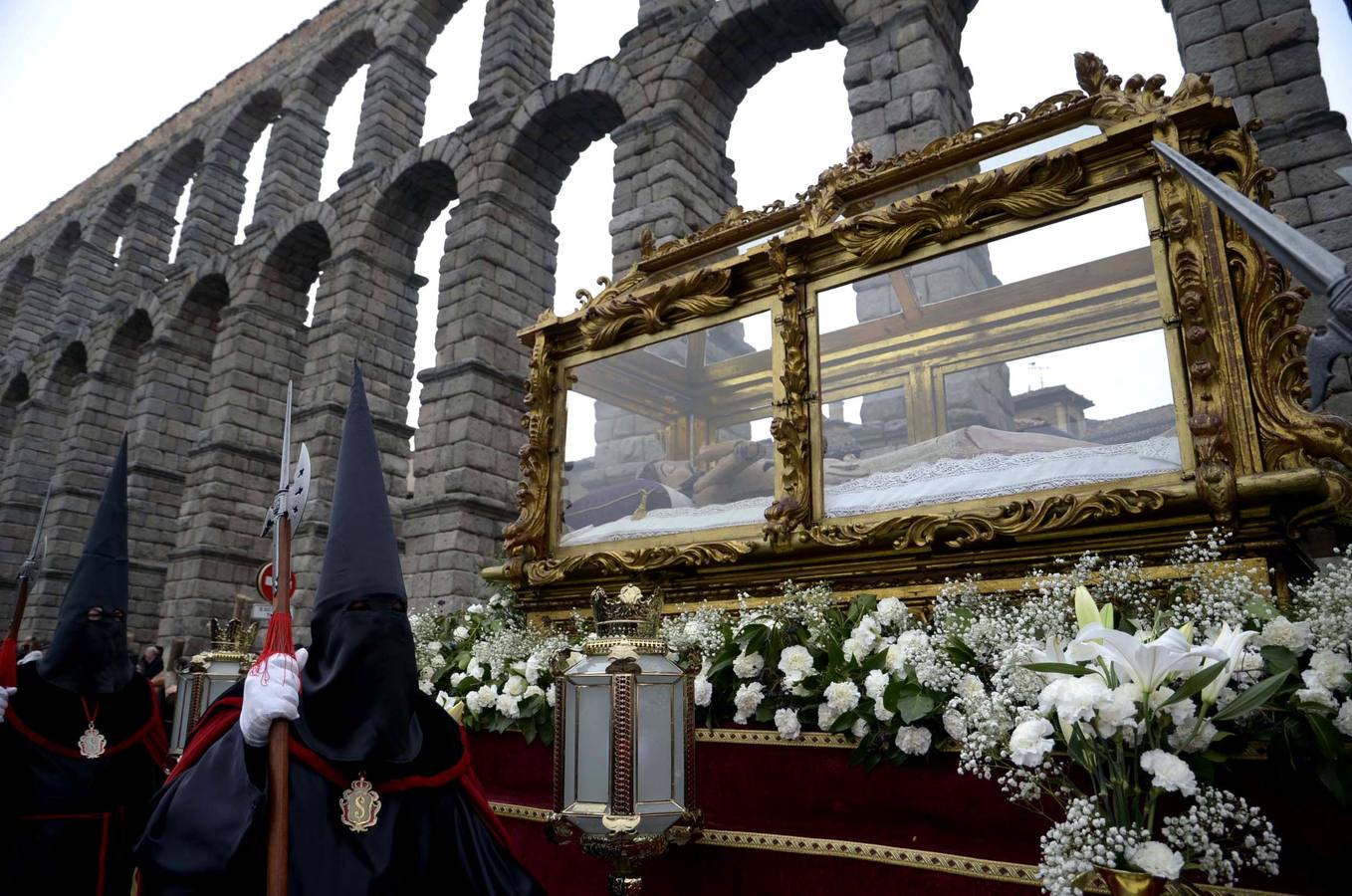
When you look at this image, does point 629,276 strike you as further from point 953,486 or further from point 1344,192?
point 1344,192

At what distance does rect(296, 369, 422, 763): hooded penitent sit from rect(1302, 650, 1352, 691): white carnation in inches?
95.3

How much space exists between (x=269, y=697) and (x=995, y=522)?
2648 mm

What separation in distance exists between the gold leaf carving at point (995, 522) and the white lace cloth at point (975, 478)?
0.10m

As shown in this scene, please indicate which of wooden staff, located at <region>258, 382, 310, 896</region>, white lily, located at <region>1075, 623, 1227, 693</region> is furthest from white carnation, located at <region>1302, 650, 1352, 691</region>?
wooden staff, located at <region>258, 382, 310, 896</region>

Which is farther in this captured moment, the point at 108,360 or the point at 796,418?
the point at 108,360

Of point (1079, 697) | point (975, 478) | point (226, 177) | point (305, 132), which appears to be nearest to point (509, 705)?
point (975, 478)

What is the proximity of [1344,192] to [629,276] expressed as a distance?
16.1 ft

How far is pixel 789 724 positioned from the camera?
286 cm

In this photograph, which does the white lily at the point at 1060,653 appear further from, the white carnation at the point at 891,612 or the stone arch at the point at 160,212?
the stone arch at the point at 160,212

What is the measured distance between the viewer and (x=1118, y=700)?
6.04ft

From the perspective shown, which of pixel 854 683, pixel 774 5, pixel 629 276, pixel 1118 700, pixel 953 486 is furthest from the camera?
pixel 774 5

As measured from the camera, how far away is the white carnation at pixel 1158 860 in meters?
1.73

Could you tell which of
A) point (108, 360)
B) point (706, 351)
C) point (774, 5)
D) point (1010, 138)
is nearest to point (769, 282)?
point (706, 351)

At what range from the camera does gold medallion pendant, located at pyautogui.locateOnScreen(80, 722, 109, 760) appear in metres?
3.91
